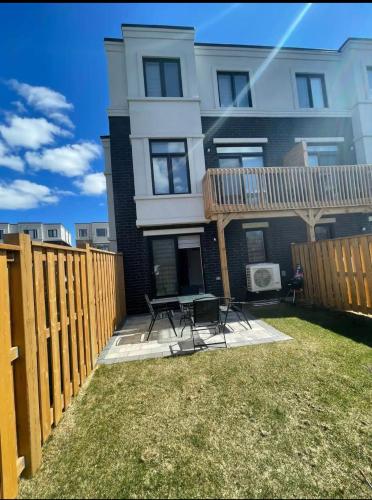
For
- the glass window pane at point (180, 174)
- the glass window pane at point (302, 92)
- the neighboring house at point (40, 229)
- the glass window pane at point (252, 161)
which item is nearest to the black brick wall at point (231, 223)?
the glass window pane at point (252, 161)

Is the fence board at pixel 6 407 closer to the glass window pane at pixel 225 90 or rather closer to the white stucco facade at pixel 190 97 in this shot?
the white stucco facade at pixel 190 97

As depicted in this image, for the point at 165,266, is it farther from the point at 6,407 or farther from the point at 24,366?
the point at 6,407

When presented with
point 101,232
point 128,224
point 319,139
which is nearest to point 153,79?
point 128,224

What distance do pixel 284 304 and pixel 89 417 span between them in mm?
6888

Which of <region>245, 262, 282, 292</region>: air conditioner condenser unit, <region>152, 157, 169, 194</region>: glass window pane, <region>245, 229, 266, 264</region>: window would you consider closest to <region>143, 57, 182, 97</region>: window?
<region>152, 157, 169, 194</region>: glass window pane

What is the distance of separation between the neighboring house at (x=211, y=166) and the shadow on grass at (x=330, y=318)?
143 centimetres

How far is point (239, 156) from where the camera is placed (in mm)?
9531

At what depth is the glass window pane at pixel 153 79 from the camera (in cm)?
873

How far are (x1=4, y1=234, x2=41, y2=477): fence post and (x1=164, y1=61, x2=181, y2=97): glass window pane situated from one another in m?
8.72

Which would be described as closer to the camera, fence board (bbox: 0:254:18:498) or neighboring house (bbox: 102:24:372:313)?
fence board (bbox: 0:254:18:498)

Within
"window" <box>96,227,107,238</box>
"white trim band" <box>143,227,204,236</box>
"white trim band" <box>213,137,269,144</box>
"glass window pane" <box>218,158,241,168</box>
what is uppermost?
"window" <box>96,227,107,238</box>

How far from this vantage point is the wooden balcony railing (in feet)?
26.2

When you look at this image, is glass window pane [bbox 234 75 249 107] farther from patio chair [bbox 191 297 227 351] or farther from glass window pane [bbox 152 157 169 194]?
patio chair [bbox 191 297 227 351]

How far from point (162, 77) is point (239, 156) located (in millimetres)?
3959
